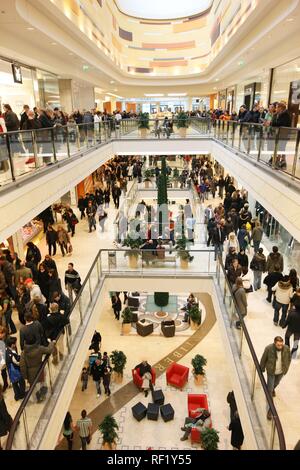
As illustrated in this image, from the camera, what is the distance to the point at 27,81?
49.1 ft

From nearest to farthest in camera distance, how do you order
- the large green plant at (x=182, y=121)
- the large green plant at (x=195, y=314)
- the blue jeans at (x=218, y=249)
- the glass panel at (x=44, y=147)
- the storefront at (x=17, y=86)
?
the glass panel at (x=44, y=147)
the blue jeans at (x=218, y=249)
the storefront at (x=17, y=86)
the large green plant at (x=195, y=314)
the large green plant at (x=182, y=121)

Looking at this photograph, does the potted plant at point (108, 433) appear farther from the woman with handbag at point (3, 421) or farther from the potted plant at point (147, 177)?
the potted plant at point (147, 177)

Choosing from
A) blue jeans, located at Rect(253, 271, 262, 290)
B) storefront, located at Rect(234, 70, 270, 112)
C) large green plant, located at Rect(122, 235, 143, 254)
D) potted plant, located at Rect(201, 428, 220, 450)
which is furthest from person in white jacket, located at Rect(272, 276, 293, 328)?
storefront, located at Rect(234, 70, 270, 112)

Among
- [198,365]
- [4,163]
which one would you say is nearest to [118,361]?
[198,365]

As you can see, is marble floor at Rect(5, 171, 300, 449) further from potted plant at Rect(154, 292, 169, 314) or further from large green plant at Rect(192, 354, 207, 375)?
potted plant at Rect(154, 292, 169, 314)

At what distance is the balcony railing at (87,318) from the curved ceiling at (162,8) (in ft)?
92.9

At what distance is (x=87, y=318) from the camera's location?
30.5ft

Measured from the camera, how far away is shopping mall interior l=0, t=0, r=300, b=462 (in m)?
6.11

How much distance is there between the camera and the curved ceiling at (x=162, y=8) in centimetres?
3316

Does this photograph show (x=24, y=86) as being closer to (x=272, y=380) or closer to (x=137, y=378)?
(x=137, y=378)

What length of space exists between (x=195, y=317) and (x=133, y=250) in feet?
18.0

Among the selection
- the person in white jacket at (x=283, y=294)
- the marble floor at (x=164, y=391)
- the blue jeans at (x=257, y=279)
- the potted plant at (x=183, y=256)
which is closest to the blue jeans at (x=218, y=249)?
the potted plant at (x=183, y=256)
